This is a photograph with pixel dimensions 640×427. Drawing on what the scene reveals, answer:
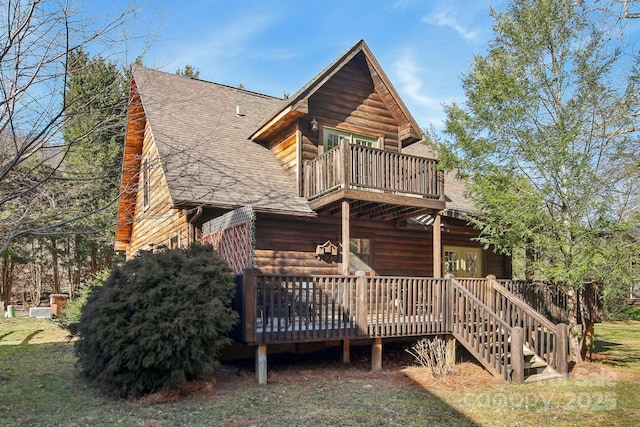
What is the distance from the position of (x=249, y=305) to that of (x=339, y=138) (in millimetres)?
6525

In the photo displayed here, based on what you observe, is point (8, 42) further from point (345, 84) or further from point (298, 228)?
point (345, 84)

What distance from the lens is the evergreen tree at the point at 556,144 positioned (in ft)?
32.5

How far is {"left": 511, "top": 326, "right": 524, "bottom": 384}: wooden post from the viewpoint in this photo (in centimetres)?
845

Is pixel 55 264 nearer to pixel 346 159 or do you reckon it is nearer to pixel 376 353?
pixel 346 159

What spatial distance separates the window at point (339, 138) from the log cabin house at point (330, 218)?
0.10 feet

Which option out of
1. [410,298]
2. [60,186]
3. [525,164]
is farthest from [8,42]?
[525,164]

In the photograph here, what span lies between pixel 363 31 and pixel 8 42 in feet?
33.8

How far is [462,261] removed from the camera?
15148 mm

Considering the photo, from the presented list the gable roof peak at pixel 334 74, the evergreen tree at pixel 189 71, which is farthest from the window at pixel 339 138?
the evergreen tree at pixel 189 71

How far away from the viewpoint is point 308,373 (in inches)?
360

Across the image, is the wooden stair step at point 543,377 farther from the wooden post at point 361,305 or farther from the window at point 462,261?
the window at point 462,261

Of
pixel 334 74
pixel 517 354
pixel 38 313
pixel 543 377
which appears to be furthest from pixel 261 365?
pixel 38 313

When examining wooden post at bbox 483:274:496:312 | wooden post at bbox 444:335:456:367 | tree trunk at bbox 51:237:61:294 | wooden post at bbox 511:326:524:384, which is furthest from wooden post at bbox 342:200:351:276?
tree trunk at bbox 51:237:61:294

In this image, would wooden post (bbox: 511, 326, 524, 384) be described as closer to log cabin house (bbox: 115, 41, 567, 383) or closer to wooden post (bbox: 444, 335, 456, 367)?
log cabin house (bbox: 115, 41, 567, 383)
